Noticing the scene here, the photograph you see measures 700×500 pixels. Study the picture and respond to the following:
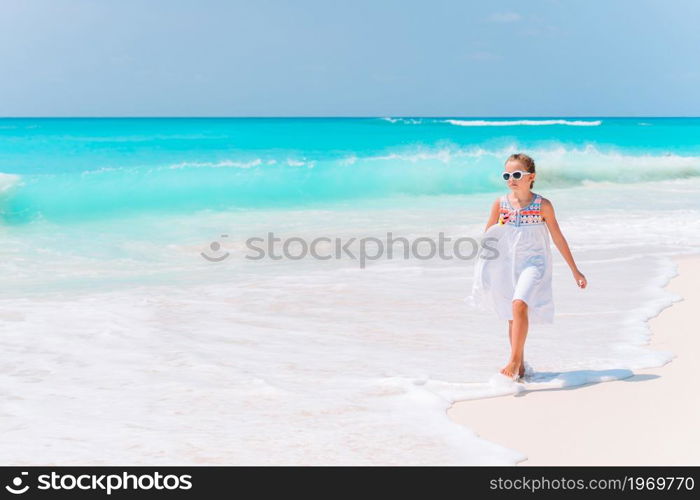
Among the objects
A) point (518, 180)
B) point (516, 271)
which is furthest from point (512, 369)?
point (518, 180)

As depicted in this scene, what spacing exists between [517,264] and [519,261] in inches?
0.8

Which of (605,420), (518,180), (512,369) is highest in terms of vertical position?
(518,180)

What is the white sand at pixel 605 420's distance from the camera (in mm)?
3615

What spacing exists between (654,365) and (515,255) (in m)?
1.19

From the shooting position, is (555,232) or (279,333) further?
(279,333)

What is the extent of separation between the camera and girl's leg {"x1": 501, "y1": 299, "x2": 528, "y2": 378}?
4617 mm

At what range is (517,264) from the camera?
473 cm

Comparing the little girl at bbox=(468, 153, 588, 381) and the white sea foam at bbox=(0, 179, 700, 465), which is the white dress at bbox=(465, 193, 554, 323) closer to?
the little girl at bbox=(468, 153, 588, 381)

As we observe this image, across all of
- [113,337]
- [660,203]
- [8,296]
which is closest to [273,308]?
[113,337]

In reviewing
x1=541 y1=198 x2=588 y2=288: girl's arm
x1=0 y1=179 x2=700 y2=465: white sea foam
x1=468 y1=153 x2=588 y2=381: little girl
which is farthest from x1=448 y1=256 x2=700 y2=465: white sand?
x1=541 y1=198 x2=588 y2=288: girl's arm

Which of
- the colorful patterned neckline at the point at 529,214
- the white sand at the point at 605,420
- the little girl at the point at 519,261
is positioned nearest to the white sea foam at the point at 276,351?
the white sand at the point at 605,420

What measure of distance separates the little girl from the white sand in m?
0.42

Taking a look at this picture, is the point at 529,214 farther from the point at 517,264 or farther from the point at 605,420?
the point at 605,420

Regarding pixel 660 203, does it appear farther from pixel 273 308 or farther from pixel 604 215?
pixel 273 308
